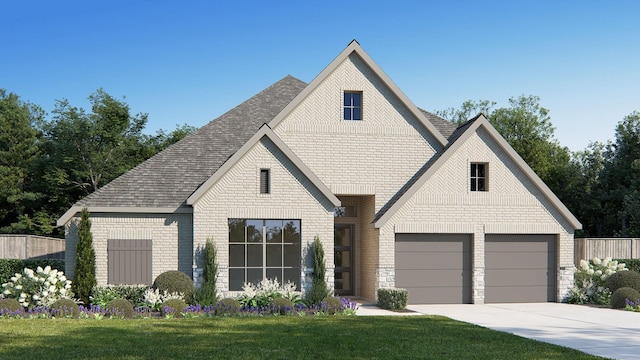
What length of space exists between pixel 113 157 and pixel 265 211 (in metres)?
26.5

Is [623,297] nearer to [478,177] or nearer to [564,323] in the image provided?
[564,323]

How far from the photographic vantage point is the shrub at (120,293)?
66.0 ft

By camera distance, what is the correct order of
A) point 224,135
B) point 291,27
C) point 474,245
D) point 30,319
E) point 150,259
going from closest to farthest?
point 30,319 → point 291,27 → point 150,259 → point 474,245 → point 224,135

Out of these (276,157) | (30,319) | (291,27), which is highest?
(291,27)

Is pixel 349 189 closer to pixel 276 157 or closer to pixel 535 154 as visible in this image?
pixel 276 157

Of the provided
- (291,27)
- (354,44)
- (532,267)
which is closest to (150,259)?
(291,27)

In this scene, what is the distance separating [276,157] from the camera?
21719mm

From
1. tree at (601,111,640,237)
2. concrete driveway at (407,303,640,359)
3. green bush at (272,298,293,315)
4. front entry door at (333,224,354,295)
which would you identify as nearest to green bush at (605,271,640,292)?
concrete driveway at (407,303,640,359)

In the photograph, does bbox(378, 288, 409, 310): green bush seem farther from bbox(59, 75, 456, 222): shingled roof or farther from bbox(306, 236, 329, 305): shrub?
bbox(59, 75, 456, 222): shingled roof

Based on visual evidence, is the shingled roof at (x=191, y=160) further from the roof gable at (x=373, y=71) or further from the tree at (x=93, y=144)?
the tree at (x=93, y=144)

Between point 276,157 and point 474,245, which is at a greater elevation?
point 276,157

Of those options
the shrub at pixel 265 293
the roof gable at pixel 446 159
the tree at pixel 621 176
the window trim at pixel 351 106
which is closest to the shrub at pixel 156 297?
the shrub at pixel 265 293

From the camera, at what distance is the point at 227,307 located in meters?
18.8

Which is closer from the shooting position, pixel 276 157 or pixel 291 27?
pixel 291 27
